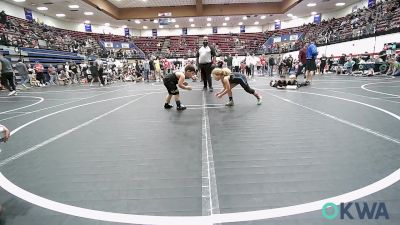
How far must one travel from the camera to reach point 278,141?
293 cm

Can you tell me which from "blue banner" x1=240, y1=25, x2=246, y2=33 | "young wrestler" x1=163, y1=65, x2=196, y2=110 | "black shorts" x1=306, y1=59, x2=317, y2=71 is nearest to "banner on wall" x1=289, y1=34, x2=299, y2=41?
"blue banner" x1=240, y1=25, x2=246, y2=33

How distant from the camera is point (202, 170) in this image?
7.14 feet

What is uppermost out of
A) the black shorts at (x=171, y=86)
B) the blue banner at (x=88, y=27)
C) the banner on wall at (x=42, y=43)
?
the blue banner at (x=88, y=27)

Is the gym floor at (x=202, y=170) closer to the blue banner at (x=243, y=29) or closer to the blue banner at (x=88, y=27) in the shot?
the blue banner at (x=88, y=27)

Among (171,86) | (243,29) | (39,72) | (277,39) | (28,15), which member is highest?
(243,29)

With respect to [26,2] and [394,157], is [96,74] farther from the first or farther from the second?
[394,157]

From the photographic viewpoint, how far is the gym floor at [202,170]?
1588 mm

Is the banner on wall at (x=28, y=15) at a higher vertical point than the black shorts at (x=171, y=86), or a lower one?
higher

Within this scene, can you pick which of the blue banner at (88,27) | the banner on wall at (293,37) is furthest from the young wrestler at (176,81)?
the banner on wall at (293,37)

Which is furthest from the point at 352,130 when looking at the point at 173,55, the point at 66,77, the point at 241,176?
the point at 173,55

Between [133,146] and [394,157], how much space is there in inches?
101

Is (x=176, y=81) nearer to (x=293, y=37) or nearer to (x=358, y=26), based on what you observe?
(x=358, y=26)
